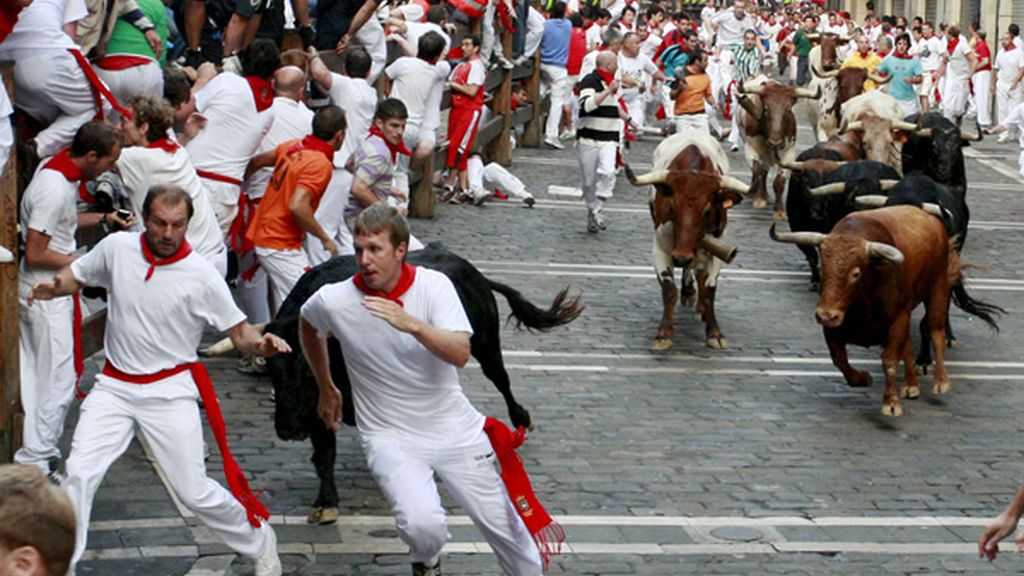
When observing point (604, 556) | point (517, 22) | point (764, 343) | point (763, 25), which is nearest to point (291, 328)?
point (604, 556)

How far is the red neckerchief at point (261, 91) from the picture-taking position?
40.8ft

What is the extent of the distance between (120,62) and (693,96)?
43.8 ft

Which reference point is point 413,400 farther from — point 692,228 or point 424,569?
point 692,228

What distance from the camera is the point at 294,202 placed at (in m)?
11.8

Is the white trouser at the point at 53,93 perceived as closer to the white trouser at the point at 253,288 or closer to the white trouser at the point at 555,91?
the white trouser at the point at 253,288

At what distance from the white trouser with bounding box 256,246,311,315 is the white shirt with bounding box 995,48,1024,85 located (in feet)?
87.6

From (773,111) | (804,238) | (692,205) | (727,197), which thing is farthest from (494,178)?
(804,238)

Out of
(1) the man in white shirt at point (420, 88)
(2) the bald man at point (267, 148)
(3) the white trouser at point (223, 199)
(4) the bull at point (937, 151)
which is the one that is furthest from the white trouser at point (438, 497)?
(4) the bull at point (937, 151)

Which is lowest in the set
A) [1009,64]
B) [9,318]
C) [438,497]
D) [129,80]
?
[1009,64]

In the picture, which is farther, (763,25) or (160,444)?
(763,25)

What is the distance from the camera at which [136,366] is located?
8.25 meters

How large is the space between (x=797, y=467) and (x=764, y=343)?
3.97 m

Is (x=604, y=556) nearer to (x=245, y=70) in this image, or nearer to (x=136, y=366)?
(x=136, y=366)

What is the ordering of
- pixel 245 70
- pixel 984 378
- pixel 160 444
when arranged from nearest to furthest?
1. pixel 160 444
2. pixel 245 70
3. pixel 984 378
